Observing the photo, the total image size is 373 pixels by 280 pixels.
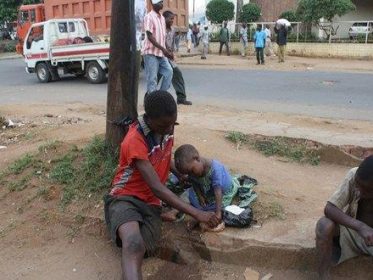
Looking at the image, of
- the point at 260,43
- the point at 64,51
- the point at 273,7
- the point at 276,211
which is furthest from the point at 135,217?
the point at 273,7

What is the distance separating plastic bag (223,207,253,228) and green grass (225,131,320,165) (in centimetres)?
167

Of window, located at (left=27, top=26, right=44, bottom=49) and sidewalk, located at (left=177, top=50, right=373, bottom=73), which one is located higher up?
window, located at (left=27, top=26, right=44, bottom=49)

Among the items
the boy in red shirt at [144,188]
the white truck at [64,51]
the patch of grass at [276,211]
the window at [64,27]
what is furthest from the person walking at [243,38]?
the boy in red shirt at [144,188]

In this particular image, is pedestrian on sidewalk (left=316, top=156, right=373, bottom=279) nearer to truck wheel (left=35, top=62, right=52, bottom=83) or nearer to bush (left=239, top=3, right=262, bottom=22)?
truck wheel (left=35, top=62, right=52, bottom=83)

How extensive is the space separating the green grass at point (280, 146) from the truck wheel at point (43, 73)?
968 centimetres

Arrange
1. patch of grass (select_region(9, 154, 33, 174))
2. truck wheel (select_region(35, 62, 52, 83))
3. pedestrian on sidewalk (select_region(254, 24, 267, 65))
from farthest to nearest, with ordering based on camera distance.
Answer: pedestrian on sidewalk (select_region(254, 24, 267, 65)), truck wheel (select_region(35, 62, 52, 83)), patch of grass (select_region(9, 154, 33, 174))

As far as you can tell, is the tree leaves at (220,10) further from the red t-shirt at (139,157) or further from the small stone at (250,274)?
the small stone at (250,274)

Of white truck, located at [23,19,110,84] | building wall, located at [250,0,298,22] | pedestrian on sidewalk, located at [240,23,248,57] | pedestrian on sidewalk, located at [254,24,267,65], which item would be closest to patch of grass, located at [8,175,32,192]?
white truck, located at [23,19,110,84]

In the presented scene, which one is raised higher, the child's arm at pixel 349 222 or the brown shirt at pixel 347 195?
the brown shirt at pixel 347 195

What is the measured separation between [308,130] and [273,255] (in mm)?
3061

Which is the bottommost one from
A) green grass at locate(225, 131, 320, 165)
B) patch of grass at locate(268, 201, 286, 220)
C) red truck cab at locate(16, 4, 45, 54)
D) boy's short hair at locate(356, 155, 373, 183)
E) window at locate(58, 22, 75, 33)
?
patch of grass at locate(268, 201, 286, 220)

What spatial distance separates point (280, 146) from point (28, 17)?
15.4 m

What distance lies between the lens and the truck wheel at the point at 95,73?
41.4ft

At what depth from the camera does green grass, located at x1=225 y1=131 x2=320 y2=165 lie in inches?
197
